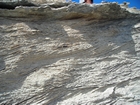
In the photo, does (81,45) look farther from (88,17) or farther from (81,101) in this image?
(81,101)

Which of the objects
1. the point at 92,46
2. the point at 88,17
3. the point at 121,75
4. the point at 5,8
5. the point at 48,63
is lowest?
the point at 121,75

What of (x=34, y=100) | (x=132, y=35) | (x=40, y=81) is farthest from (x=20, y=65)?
(x=132, y=35)

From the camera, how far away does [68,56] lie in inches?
292

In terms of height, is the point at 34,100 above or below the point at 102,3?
below

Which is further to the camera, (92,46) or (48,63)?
(92,46)

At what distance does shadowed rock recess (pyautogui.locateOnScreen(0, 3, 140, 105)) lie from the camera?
263 inches

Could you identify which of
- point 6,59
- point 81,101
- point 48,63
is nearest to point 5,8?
point 6,59

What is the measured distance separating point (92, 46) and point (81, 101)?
2.41m

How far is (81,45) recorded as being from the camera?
7.68 metres

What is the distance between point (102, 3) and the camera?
809cm

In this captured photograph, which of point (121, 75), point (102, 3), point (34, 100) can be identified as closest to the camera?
point (34, 100)

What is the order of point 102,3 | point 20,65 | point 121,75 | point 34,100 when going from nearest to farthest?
point 34,100 < point 20,65 < point 121,75 < point 102,3

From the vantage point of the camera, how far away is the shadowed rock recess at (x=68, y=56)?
668cm

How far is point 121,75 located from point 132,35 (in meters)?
2.16
